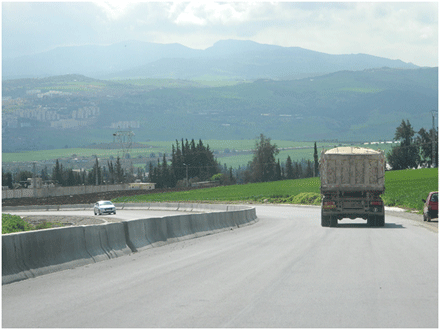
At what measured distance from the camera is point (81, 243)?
15266 mm

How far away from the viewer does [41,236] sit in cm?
1346

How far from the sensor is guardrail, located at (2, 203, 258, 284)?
1259 cm

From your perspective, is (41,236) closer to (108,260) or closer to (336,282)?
(108,260)

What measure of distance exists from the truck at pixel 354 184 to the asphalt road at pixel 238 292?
12779 millimetres

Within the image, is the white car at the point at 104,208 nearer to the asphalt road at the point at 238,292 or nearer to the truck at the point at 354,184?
the truck at the point at 354,184

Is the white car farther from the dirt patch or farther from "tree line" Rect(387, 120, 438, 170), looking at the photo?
"tree line" Rect(387, 120, 438, 170)

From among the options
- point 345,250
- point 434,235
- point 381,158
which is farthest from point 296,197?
point 345,250

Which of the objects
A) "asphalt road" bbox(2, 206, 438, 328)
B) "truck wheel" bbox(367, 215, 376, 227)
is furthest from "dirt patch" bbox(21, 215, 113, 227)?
"asphalt road" bbox(2, 206, 438, 328)

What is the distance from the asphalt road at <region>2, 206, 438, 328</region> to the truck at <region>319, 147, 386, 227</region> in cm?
1278

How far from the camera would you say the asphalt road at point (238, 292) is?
8688 mm

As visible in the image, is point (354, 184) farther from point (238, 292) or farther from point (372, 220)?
point (238, 292)

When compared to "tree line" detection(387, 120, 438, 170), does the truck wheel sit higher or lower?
lower

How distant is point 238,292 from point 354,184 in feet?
66.9

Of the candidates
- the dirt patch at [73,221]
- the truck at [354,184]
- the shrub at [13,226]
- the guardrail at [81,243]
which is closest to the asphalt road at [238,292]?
the guardrail at [81,243]
